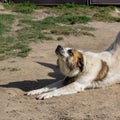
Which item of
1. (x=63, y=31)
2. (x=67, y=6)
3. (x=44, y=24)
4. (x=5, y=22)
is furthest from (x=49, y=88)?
(x=67, y=6)

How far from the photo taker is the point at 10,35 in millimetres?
10695

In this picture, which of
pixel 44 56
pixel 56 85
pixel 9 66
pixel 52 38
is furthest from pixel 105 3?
pixel 56 85

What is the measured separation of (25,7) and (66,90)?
8099mm

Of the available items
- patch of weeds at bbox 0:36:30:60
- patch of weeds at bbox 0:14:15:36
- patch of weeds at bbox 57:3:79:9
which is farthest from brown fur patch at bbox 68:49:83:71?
patch of weeds at bbox 57:3:79:9

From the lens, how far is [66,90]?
6.52 meters

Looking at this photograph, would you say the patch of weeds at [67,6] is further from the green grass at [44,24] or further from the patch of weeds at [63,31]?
the patch of weeds at [63,31]

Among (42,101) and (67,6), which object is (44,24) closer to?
(67,6)

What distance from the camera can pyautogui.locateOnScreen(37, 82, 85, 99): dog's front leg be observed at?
6.41m

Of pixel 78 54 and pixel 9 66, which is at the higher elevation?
pixel 78 54

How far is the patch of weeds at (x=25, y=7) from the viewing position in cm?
1374

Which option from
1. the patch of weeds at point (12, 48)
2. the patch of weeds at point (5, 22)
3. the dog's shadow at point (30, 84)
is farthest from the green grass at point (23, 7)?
the dog's shadow at point (30, 84)

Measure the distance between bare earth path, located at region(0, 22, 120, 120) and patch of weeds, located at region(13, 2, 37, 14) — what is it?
4.74 metres

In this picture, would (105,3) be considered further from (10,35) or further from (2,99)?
(2,99)

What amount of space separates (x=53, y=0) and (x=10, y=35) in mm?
4561
